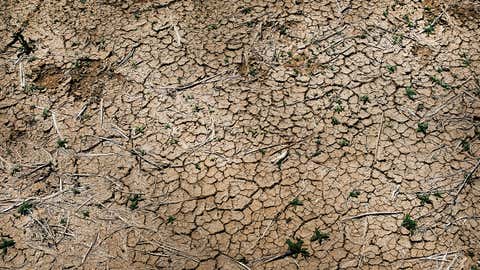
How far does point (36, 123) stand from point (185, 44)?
3.83 ft

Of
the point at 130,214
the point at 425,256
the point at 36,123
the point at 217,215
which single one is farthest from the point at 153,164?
the point at 425,256

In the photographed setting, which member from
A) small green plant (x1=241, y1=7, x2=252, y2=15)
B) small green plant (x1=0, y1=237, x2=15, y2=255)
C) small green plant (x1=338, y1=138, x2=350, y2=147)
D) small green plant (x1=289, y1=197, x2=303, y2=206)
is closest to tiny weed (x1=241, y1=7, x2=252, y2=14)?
small green plant (x1=241, y1=7, x2=252, y2=15)

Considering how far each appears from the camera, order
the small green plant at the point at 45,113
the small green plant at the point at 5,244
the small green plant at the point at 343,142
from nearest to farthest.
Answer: the small green plant at the point at 5,244 < the small green plant at the point at 343,142 < the small green plant at the point at 45,113

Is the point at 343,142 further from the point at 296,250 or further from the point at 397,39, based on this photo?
the point at 397,39

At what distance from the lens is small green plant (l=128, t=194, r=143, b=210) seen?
8.36 feet

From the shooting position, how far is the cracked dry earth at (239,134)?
243cm

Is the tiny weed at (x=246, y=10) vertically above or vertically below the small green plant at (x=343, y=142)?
above

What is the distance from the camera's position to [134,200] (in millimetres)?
2568

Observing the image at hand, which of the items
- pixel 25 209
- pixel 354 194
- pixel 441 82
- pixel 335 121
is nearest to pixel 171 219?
pixel 25 209

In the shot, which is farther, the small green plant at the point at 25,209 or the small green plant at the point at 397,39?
the small green plant at the point at 397,39

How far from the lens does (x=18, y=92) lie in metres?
3.04

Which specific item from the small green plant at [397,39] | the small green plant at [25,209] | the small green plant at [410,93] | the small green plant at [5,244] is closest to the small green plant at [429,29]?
the small green plant at [397,39]

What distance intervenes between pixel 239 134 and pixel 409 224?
44.9 inches

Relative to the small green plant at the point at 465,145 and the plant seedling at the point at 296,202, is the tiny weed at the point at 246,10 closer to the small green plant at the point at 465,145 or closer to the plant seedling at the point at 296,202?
the plant seedling at the point at 296,202
